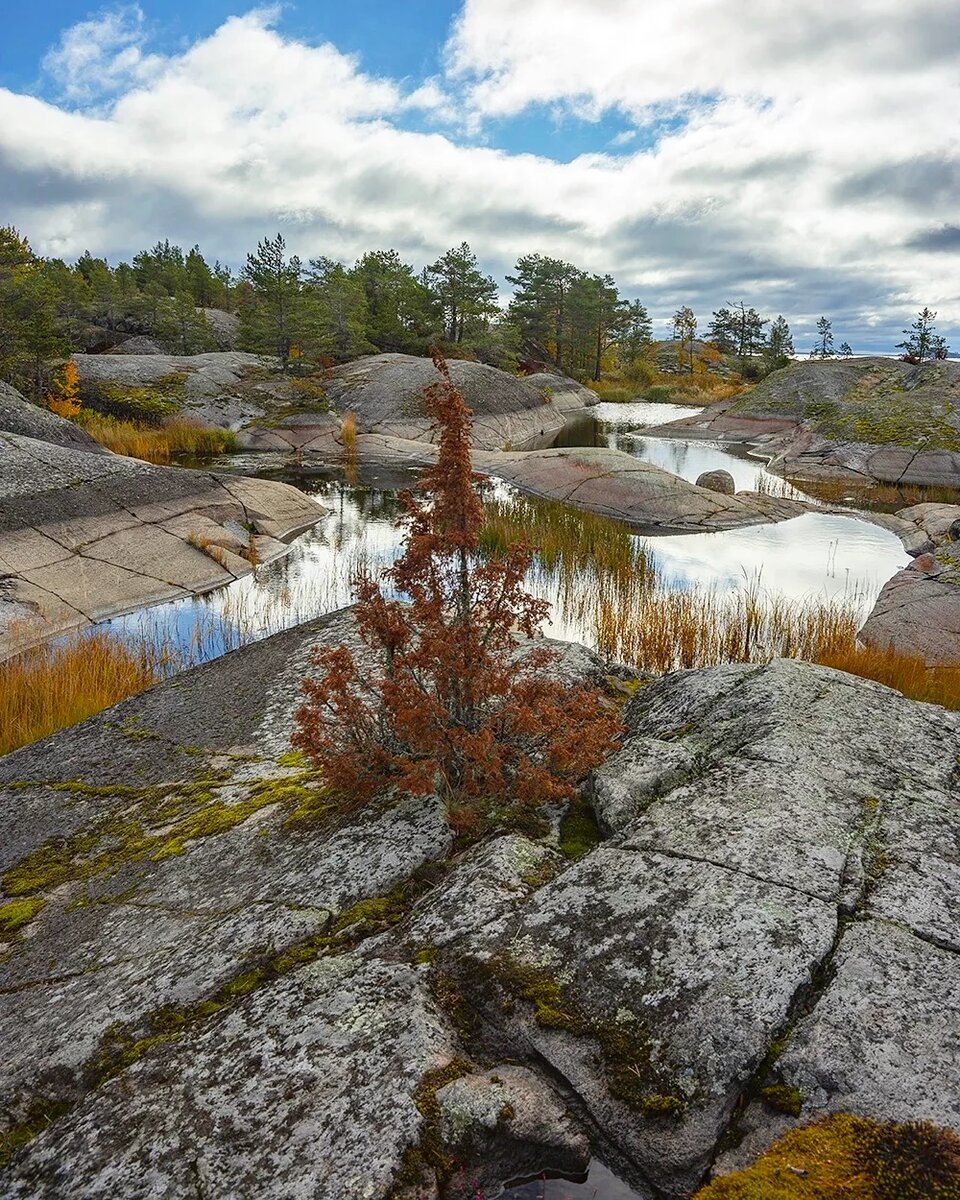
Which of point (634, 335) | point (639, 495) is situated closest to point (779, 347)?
point (634, 335)

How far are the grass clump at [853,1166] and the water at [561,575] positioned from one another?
33.6ft

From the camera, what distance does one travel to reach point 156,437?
33594 mm

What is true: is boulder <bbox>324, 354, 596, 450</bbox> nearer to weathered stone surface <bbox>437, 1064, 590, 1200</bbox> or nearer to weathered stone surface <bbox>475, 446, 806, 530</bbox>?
weathered stone surface <bbox>475, 446, 806, 530</bbox>

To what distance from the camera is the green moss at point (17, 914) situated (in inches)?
204

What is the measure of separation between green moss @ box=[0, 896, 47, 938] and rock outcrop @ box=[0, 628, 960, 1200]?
0.02 m

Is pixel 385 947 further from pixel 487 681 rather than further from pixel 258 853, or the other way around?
pixel 487 681

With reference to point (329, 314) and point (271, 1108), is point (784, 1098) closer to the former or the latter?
point (271, 1108)

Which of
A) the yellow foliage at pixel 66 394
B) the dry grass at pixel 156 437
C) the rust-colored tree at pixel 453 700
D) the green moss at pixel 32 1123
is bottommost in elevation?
the green moss at pixel 32 1123

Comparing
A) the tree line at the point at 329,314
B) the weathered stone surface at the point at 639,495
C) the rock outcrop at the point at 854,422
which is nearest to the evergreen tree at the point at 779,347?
the tree line at the point at 329,314

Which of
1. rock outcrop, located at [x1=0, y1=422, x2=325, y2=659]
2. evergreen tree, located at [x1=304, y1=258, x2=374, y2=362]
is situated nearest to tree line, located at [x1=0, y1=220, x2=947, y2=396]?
evergreen tree, located at [x1=304, y1=258, x2=374, y2=362]

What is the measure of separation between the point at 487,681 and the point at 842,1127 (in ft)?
10.8

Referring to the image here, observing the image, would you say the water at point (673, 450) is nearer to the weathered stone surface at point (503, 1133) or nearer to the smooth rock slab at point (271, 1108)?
the smooth rock slab at point (271, 1108)

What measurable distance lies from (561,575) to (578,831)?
12296 millimetres

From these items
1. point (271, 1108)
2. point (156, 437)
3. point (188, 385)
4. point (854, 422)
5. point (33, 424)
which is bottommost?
point (271, 1108)
